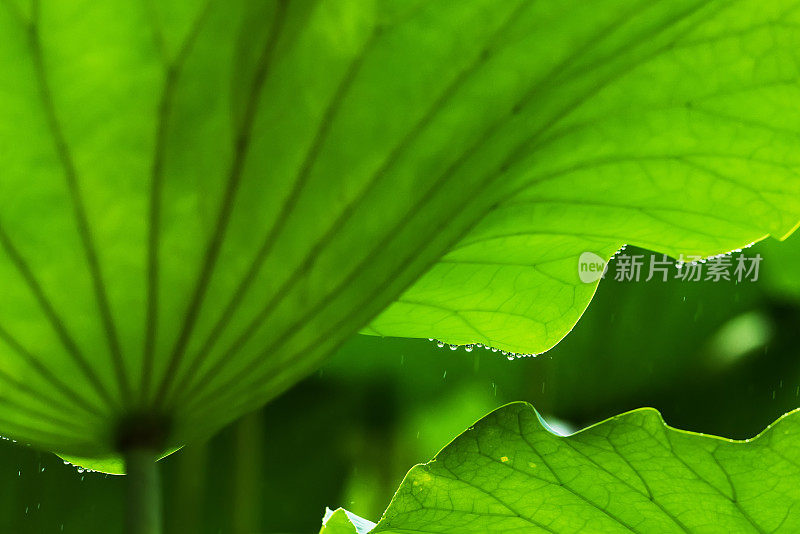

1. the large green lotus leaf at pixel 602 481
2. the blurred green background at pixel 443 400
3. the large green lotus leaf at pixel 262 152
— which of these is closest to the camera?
the large green lotus leaf at pixel 262 152

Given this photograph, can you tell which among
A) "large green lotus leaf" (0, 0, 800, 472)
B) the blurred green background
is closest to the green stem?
"large green lotus leaf" (0, 0, 800, 472)

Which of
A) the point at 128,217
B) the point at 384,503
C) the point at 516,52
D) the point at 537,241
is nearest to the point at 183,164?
the point at 128,217

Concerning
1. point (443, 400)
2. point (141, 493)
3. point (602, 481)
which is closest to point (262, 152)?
point (141, 493)

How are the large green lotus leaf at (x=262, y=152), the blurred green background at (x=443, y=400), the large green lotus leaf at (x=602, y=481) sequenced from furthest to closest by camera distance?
the blurred green background at (x=443, y=400) → the large green lotus leaf at (x=602, y=481) → the large green lotus leaf at (x=262, y=152)

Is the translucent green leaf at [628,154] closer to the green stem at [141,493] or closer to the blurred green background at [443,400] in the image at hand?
the green stem at [141,493]

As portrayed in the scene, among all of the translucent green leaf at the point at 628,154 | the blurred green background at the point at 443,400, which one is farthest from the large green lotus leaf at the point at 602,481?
the blurred green background at the point at 443,400

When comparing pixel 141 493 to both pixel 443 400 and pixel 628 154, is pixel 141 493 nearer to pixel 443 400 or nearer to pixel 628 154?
pixel 628 154

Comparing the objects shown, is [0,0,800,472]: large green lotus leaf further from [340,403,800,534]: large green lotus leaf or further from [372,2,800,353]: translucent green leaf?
[340,403,800,534]: large green lotus leaf
